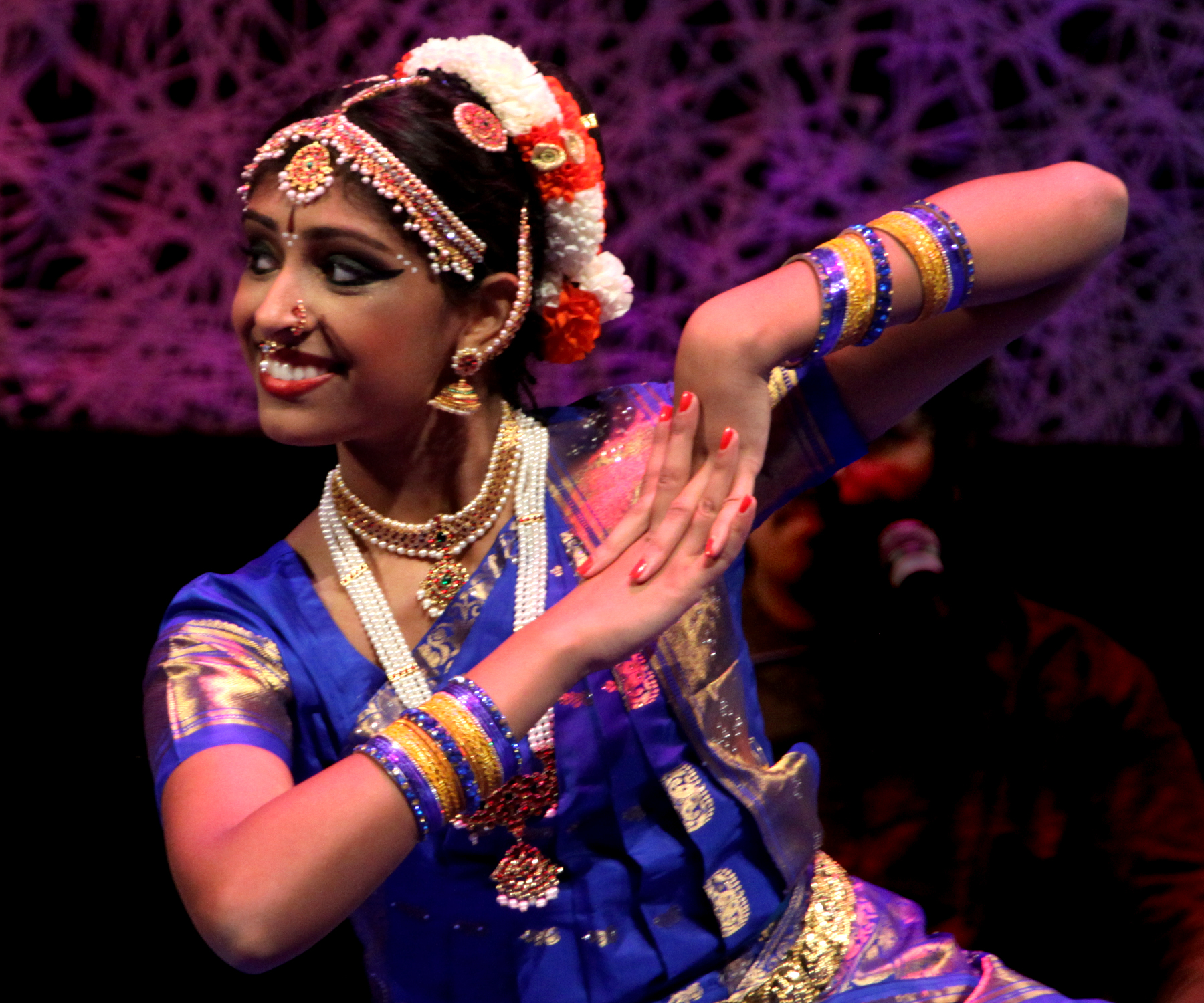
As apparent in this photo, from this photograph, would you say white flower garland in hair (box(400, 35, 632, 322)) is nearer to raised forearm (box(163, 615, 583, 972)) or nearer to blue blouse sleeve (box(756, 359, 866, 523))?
blue blouse sleeve (box(756, 359, 866, 523))

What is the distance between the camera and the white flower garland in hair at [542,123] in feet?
4.95

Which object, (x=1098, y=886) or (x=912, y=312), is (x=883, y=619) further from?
(x=912, y=312)

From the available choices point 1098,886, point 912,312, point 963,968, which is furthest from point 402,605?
point 1098,886

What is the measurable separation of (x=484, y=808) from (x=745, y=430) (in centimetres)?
50

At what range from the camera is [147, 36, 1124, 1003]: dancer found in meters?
1.32

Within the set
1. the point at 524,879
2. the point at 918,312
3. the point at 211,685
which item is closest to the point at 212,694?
the point at 211,685

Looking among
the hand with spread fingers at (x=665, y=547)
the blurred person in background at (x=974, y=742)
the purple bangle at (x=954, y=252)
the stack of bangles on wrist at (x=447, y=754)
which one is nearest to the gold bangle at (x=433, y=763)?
the stack of bangles on wrist at (x=447, y=754)

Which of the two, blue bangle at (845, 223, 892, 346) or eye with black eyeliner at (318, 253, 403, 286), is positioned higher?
eye with black eyeliner at (318, 253, 403, 286)

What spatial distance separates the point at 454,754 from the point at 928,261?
2.31 feet

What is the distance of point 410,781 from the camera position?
1.19 metres

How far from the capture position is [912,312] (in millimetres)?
1377

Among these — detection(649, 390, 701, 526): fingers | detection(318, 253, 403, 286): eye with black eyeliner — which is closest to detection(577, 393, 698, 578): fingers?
detection(649, 390, 701, 526): fingers

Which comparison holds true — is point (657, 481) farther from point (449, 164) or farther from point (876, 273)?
point (449, 164)

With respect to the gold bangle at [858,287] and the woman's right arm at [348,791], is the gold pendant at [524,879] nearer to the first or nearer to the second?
the woman's right arm at [348,791]
